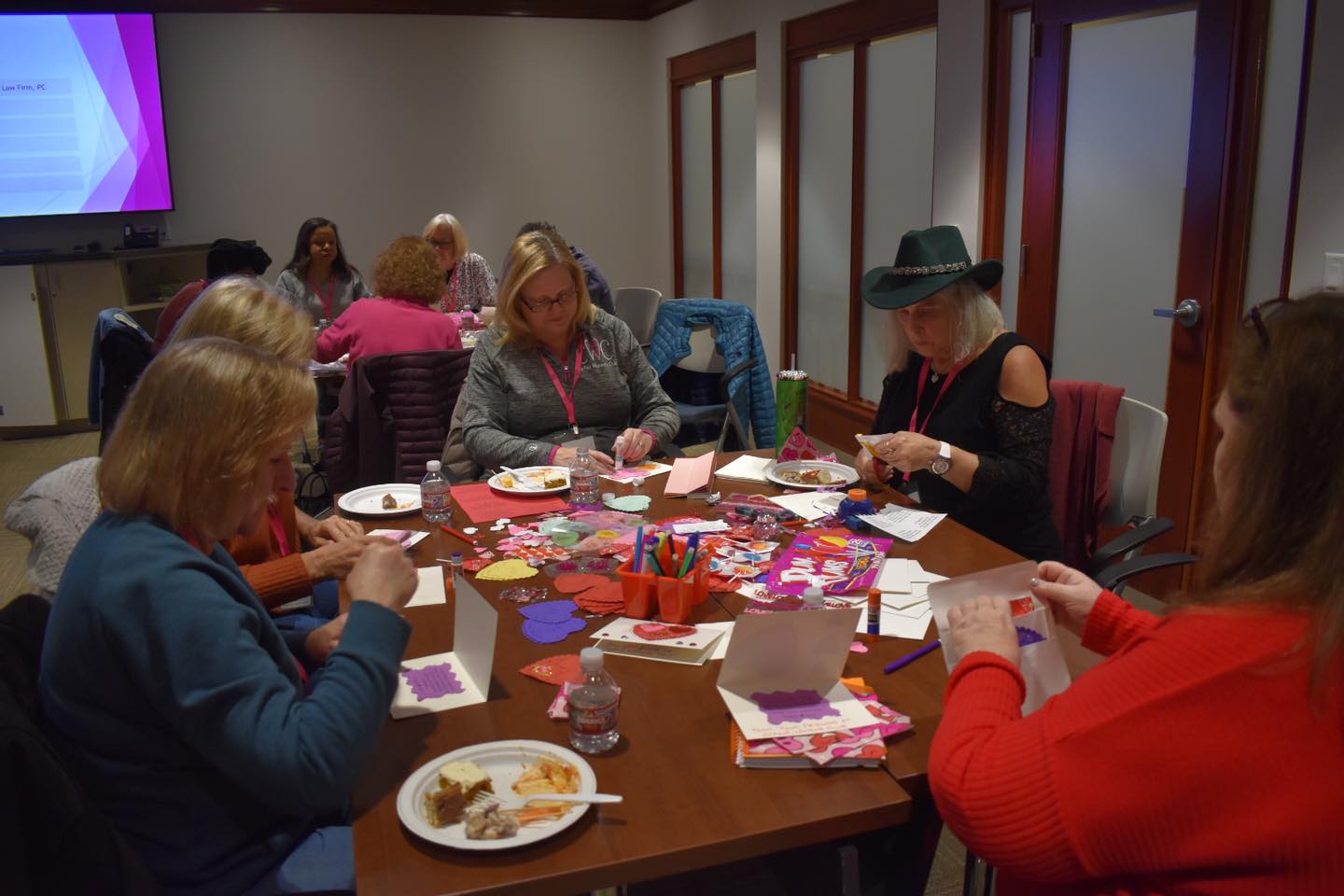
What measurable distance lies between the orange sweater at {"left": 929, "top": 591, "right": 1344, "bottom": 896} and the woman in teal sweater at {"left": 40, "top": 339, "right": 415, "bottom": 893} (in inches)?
30.1

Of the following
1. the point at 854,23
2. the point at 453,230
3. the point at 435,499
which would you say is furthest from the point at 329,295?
the point at 435,499

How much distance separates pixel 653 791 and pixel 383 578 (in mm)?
473

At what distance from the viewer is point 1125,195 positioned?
372cm

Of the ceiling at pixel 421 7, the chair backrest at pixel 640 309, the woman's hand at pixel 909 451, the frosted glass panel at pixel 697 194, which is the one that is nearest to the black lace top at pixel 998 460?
the woman's hand at pixel 909 451

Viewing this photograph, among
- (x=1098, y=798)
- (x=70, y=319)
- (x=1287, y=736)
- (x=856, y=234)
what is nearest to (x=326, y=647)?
(x=1098, y=798)

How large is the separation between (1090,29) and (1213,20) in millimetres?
591

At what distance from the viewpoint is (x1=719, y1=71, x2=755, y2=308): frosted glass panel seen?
22.4 ft

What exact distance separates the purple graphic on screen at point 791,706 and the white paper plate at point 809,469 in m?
1.06

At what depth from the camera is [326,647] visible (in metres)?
1.71

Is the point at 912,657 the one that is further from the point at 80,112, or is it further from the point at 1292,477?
the point at 80,112

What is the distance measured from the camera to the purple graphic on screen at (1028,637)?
139 centimetres

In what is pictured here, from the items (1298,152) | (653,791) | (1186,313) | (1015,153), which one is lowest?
(653,791)

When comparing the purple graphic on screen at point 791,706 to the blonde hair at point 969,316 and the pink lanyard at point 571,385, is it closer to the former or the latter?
the blonde hair at point 969,316

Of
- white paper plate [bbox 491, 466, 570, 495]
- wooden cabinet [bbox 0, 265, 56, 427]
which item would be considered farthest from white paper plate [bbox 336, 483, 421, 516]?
wooden cabinet [bbox 0, 265, 56, 427]
